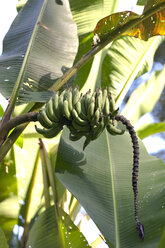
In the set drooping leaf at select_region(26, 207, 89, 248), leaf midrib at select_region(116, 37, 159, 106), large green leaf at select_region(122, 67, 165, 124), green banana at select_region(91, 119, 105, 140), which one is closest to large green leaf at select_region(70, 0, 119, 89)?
leaf midrib at select_region(116, 37, 159, 106)

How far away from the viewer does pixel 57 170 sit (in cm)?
117

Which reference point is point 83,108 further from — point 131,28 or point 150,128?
point 150,128

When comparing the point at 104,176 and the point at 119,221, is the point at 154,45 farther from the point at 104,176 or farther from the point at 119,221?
the point at 119,221

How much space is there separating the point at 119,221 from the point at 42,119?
1.40ft

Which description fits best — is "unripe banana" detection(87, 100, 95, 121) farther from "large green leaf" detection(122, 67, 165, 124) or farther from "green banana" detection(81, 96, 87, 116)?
"large green leaf" detection(122, 67, 165, 124)

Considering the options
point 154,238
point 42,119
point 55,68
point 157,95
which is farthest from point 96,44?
point 157,95

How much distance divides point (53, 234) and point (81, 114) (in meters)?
0.49

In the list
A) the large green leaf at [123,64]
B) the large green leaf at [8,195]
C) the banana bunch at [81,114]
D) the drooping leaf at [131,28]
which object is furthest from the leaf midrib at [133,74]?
the banana bunch at [81,114]

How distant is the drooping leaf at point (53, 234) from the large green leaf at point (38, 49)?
1.29 ft

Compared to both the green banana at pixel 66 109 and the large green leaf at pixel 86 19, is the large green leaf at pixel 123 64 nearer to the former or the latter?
the large green leaf at pixel 86 19

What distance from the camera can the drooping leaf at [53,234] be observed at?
111 cm

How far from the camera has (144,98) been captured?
2045 millimetres

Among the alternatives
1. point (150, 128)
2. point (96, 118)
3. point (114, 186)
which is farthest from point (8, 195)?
point (96, 118)

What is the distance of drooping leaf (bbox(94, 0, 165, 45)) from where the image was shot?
1.25m
